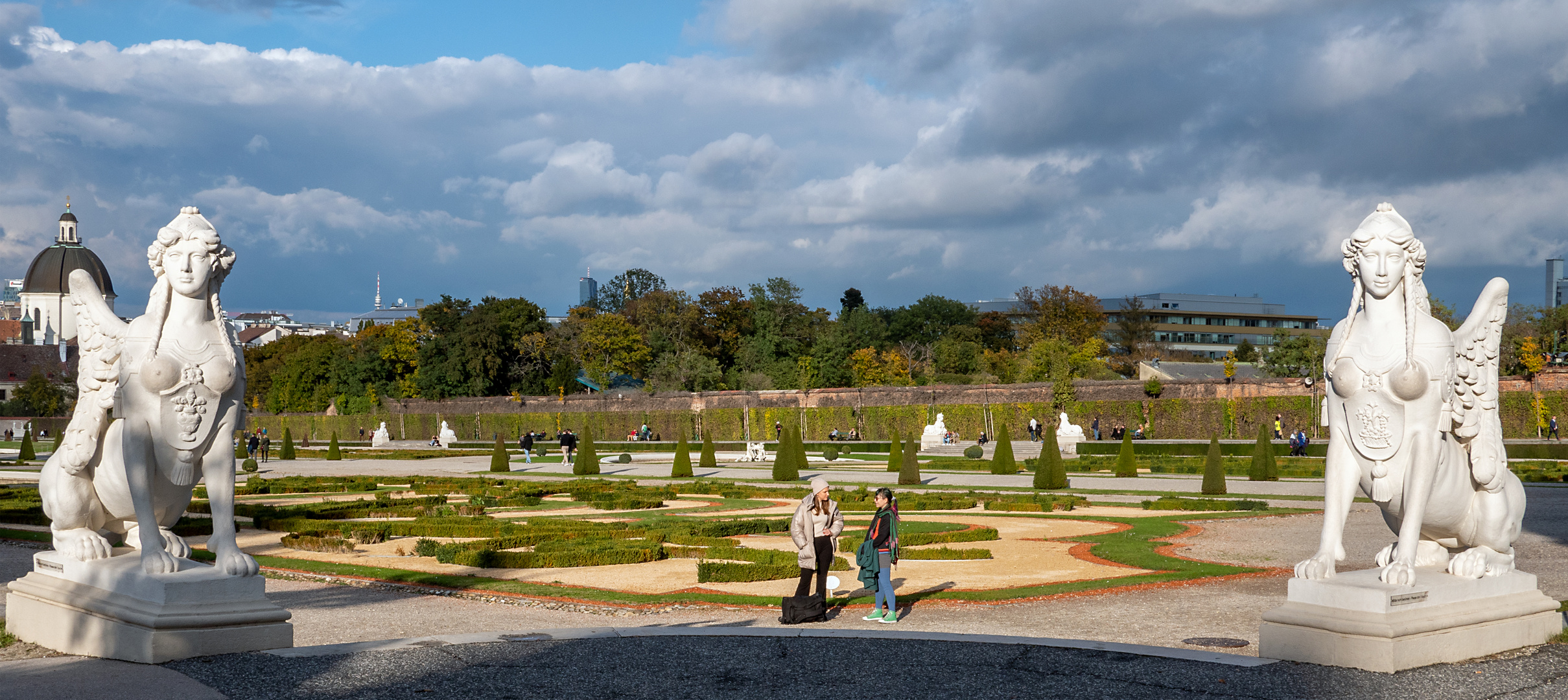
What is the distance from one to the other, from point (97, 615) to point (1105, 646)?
254 inches

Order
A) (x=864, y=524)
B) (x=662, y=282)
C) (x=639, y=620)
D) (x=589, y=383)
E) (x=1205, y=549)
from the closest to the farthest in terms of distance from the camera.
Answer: (x=639, y=620)
(x=1205, y=549)
(x=864, y=524)
(x=589, y=383)
(x=662, y=282)

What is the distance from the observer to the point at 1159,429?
56.1m

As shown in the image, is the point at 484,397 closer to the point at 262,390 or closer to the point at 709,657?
the point at 262,390

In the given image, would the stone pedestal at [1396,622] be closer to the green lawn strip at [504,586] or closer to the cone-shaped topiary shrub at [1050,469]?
the green lawn strip at [504,586]

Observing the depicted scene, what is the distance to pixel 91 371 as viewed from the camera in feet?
25.8

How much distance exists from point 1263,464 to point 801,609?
23.3 metres

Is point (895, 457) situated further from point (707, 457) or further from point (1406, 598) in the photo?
point (1406, 598)

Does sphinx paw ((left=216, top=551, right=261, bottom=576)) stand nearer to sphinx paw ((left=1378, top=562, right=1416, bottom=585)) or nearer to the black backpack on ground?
the black backpack on ground

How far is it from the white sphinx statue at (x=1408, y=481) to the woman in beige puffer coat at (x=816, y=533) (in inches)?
163

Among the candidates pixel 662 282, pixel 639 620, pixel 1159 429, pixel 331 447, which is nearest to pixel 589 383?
pixel 662 282

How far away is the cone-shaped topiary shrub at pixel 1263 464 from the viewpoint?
3016cm

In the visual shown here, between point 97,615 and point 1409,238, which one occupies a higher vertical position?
point 1409,238

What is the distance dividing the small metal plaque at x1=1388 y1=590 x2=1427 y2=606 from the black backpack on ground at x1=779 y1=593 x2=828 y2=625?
183 inches

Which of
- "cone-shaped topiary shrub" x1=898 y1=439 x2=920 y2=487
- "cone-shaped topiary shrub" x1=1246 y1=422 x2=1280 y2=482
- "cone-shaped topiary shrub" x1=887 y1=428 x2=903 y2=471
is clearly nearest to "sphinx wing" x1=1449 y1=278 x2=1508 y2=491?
"cone-shaped topiary shrub" x1=898 y1=439 x2=920 y2=487
